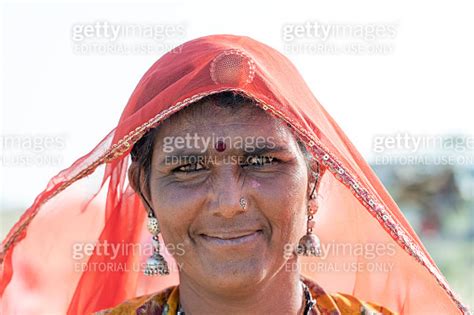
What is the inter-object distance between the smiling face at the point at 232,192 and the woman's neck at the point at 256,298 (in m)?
0.10

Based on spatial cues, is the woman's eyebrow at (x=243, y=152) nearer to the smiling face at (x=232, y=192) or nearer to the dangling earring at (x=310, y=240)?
the smiling face at (x=232, y=192)

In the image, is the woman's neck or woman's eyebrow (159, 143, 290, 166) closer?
woman's eyebrow (159, 143, 290, 166)

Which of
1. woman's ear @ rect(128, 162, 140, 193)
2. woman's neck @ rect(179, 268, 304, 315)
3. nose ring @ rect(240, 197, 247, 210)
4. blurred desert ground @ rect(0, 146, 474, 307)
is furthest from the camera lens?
blurred desert ground @ rect(0, 146, 474, 307)

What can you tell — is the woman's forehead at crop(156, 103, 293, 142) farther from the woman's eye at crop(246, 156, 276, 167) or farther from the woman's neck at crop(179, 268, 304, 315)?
the woman's neck at crop(179, 268, 304, 315)

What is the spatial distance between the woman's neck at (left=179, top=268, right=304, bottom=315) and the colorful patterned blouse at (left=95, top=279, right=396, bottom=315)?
0.27ft

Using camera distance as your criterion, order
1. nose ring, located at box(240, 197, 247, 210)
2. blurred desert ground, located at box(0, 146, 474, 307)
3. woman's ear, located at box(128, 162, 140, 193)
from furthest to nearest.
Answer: blurred desert ground, located at box(0, 146, 474, 307) < woman's ear, located at box(128, 162, 140, 193) < nose ring, located at box(240, 197, 247, 210)

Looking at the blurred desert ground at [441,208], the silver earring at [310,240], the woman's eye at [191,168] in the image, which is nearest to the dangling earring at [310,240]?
the silver earring at [310,240]

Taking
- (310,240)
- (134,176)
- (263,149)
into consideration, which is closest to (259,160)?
(263,149)

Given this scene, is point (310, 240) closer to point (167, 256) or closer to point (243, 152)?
point (243, 152)

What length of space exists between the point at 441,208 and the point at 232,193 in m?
8.03

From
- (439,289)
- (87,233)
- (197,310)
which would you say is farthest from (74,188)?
(439,289)

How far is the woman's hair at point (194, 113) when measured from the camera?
8.65ft

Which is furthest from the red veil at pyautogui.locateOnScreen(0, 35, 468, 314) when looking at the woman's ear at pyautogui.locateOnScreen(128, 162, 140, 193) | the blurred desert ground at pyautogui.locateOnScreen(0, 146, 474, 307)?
the blurred desert ground at pyautogui.locateOnScreen(0, 146, 474, 307)

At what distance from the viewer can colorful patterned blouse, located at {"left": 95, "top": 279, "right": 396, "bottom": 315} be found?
9.62 ft
